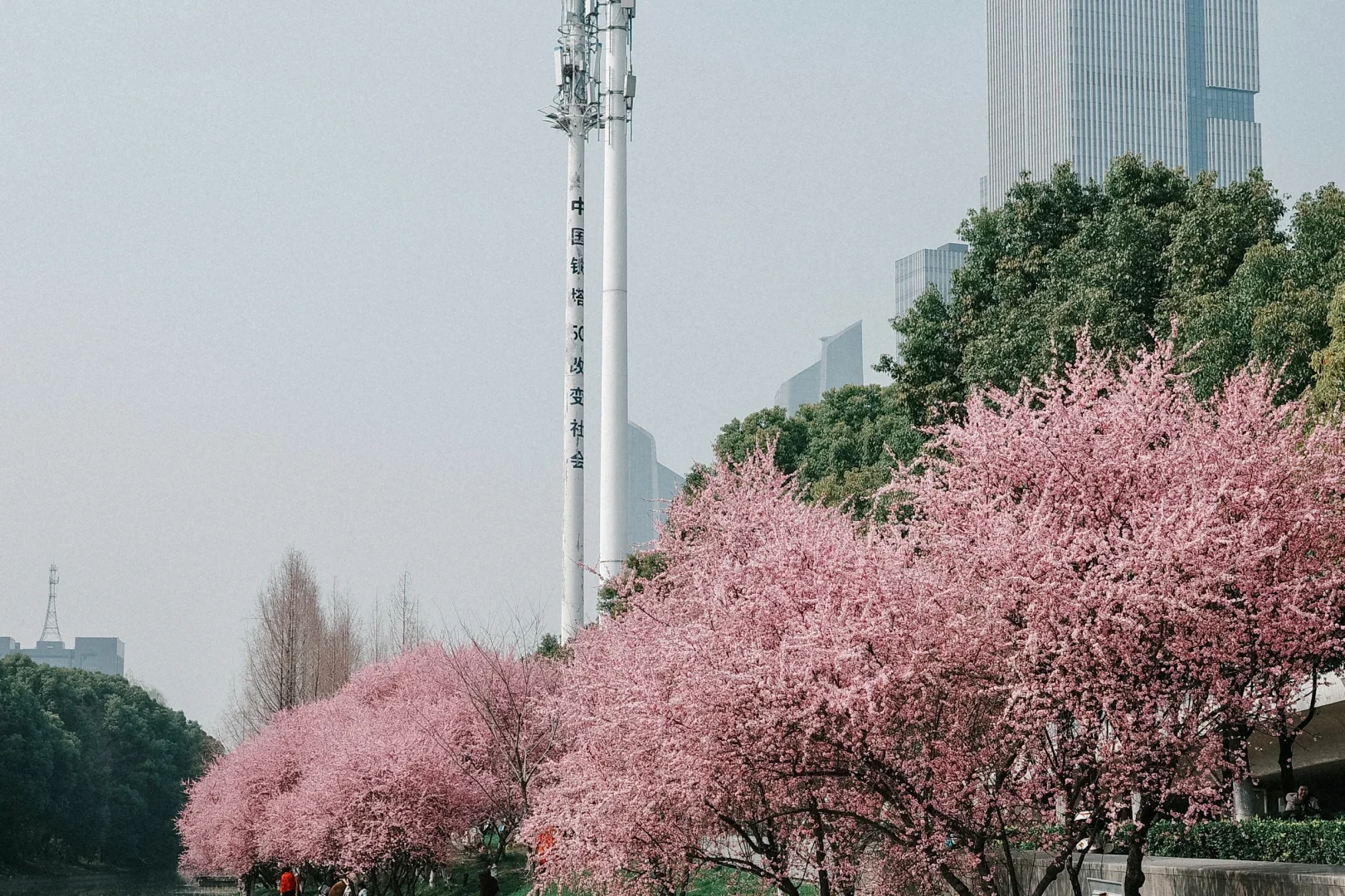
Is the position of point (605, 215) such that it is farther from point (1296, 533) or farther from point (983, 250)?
point (1296, 533)

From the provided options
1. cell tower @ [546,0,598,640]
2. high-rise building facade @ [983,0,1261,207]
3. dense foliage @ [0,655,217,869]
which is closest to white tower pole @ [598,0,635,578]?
cell tower @ [546,0,598,640]

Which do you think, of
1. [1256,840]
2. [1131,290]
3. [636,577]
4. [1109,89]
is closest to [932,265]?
[1109,89]

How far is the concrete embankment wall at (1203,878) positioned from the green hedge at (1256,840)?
0.56m

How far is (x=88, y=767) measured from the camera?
75688mm

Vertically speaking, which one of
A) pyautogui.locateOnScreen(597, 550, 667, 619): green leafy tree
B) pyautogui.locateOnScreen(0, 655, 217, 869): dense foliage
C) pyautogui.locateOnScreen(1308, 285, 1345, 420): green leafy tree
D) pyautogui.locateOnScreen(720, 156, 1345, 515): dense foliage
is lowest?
pyautogui.locateOnScreen(0, 655, 217, 869): dense foliage

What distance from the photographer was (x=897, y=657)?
12.2 m

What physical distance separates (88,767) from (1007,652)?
240 feet

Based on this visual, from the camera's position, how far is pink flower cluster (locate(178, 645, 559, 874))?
31.5 m

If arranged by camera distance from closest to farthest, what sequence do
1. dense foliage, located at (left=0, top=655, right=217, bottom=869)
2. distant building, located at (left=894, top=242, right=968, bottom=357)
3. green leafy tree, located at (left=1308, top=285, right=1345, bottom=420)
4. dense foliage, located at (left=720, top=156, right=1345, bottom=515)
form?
green leafy tree, located at (left=1308, top=285, right=1345, bottom=420) → dense foliage, located at (left=720, top=156, right=1345, bottom=515) → dense foliage, located at (left=0, top=655, right=217, bottom=869) → distant building, located at (left=894, top=242, right=968, bottom=357)

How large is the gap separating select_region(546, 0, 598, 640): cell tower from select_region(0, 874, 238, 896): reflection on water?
917 inches

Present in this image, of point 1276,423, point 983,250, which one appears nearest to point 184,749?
point 983,250

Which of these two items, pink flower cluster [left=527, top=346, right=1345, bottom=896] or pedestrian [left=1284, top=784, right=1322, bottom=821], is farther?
pedestrian [left=1284, top=784, right=1322, bottom=821]

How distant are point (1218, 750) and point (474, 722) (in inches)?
1119

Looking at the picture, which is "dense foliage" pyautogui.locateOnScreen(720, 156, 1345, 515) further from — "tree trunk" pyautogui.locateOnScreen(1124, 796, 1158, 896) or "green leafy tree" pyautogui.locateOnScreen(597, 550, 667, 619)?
"tree trunk" pyautogui.locateOnScreen(1124, 796, 1158, 896)
